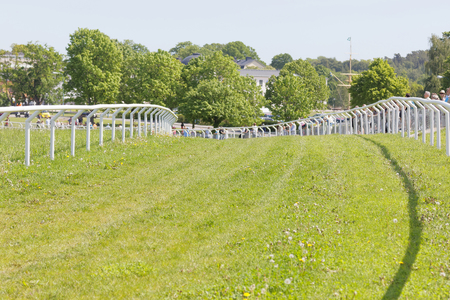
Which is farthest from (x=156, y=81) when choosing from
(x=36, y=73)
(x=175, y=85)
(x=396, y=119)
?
(x=396, y=119)

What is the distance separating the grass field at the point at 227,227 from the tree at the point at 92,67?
147 ft

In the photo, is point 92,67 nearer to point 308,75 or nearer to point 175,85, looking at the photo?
point 175,85

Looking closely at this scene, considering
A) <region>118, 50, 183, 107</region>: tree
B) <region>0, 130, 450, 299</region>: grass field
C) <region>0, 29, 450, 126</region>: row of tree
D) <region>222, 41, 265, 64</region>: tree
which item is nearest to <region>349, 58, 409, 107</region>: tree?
<region>0, 29, 450, 126</region>: row of tree

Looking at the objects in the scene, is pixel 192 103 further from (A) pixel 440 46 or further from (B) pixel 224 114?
(A) pixel 440 46

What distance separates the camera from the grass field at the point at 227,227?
422 cm

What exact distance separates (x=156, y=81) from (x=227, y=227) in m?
52.9

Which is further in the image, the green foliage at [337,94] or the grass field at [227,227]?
the green foliage at [337,94]

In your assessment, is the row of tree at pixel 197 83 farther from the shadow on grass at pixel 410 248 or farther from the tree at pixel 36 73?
the shadow on grass at pixel 410 248

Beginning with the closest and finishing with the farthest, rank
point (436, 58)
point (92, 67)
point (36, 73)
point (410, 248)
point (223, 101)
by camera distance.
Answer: point (410, 248)
point (223, 101)
point (92, 67)
point (436, 58)
point (36, 73)

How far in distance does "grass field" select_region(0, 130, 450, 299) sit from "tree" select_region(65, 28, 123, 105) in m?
44.7

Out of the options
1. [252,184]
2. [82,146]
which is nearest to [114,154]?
[82,146]

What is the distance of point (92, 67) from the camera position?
52438 mm

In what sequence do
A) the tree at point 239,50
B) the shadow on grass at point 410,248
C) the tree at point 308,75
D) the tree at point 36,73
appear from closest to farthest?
the shadow on grass at point 410,248 < the tree at point 36,73 < the tree at point 308,75 < the tree at point 239,50

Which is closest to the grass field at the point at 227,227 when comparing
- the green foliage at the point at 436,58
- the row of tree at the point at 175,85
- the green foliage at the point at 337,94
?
the row of tree at the point at 175,85
